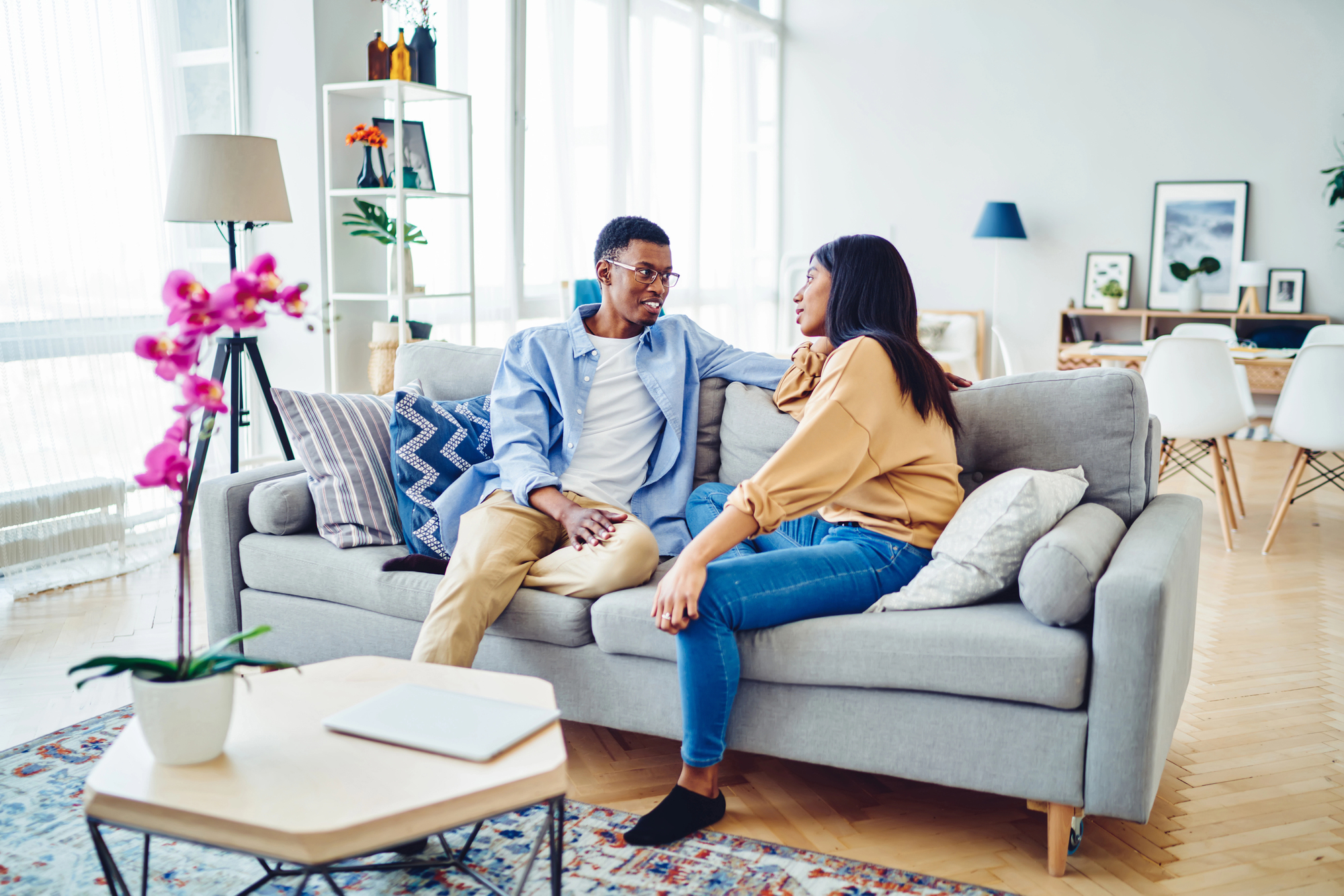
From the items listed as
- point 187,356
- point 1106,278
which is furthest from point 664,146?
point 187,356

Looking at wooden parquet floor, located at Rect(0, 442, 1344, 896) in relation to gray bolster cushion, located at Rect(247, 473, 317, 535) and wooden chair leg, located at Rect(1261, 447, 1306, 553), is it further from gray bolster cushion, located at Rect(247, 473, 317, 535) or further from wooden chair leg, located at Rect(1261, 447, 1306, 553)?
wooden chair leg, located at Rect(1261, 447, 1306, 553)

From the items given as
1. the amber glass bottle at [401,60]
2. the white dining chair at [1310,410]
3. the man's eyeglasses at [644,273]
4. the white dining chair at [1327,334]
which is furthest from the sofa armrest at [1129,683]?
the white dining chair at [1327,334]

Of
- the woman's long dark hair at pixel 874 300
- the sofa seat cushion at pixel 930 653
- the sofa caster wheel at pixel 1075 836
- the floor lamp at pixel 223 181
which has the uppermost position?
the floor lamp at pixel 223 181

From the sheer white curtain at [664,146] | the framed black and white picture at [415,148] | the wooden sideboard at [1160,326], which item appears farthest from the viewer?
the wooden sideboard at [1160,326]

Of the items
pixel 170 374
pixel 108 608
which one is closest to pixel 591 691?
pixel 170 374

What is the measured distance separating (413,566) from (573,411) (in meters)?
0.49

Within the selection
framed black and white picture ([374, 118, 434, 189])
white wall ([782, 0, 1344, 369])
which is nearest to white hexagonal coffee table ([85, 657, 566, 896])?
framed black and white picture ([374, 118, 434, 189])

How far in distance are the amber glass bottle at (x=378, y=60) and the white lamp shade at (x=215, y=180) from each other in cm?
81

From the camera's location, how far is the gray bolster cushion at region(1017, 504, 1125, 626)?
1681 millimetres

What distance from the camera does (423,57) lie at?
3.87m

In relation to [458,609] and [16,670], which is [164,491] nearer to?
[16,670]

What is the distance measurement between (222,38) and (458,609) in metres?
3.04

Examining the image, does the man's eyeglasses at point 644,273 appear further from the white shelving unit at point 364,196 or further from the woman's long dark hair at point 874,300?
the white shelving unit at point 364,196

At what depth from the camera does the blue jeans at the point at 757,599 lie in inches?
70.2
